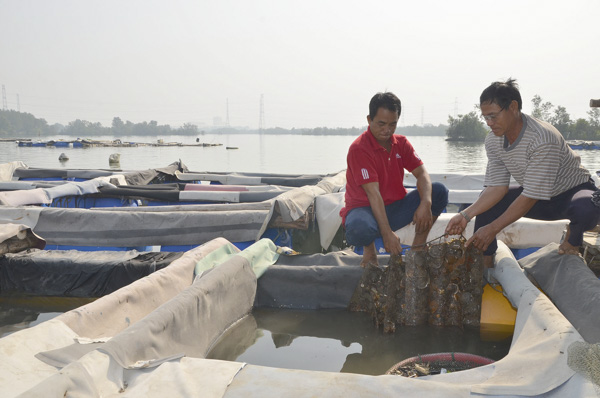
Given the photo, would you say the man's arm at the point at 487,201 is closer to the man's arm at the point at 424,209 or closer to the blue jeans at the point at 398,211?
the man's arm at the point at 424,209

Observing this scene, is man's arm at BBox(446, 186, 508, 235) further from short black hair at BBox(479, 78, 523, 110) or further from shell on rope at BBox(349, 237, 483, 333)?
short black hair at BBox(479, 78, 523, 110)

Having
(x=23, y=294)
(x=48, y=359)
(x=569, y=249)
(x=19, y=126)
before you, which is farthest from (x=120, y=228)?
(x=19, y=126)

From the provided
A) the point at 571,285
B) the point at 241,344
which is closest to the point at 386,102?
the point at 571,285

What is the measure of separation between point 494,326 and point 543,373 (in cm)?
140

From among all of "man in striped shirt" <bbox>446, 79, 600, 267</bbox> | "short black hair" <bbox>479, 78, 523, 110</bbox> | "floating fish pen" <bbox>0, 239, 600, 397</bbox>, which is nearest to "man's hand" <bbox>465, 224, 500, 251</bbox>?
"man in striped shirt" <bbox>446, 79, 600, 267</bbox>

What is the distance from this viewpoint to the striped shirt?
276 centimetres

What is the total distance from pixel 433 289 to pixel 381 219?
602 mm

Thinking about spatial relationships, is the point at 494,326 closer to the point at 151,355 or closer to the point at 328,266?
the point at 328,266

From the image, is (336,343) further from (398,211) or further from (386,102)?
(386,102)

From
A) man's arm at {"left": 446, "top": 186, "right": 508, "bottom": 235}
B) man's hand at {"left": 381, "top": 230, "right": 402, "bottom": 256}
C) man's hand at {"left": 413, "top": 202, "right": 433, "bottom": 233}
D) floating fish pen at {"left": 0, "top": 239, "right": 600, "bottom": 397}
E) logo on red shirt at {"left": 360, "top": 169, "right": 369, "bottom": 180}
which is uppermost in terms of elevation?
logo on red shirt at {"left": 360, "top": 169, "right": 369, "bottom": 180}

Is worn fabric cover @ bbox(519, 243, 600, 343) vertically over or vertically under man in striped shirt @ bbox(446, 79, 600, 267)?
under

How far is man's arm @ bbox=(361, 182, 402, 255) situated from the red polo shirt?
2.5 inches

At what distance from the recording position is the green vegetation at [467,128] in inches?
2800

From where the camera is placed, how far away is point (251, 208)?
18.2 feet
